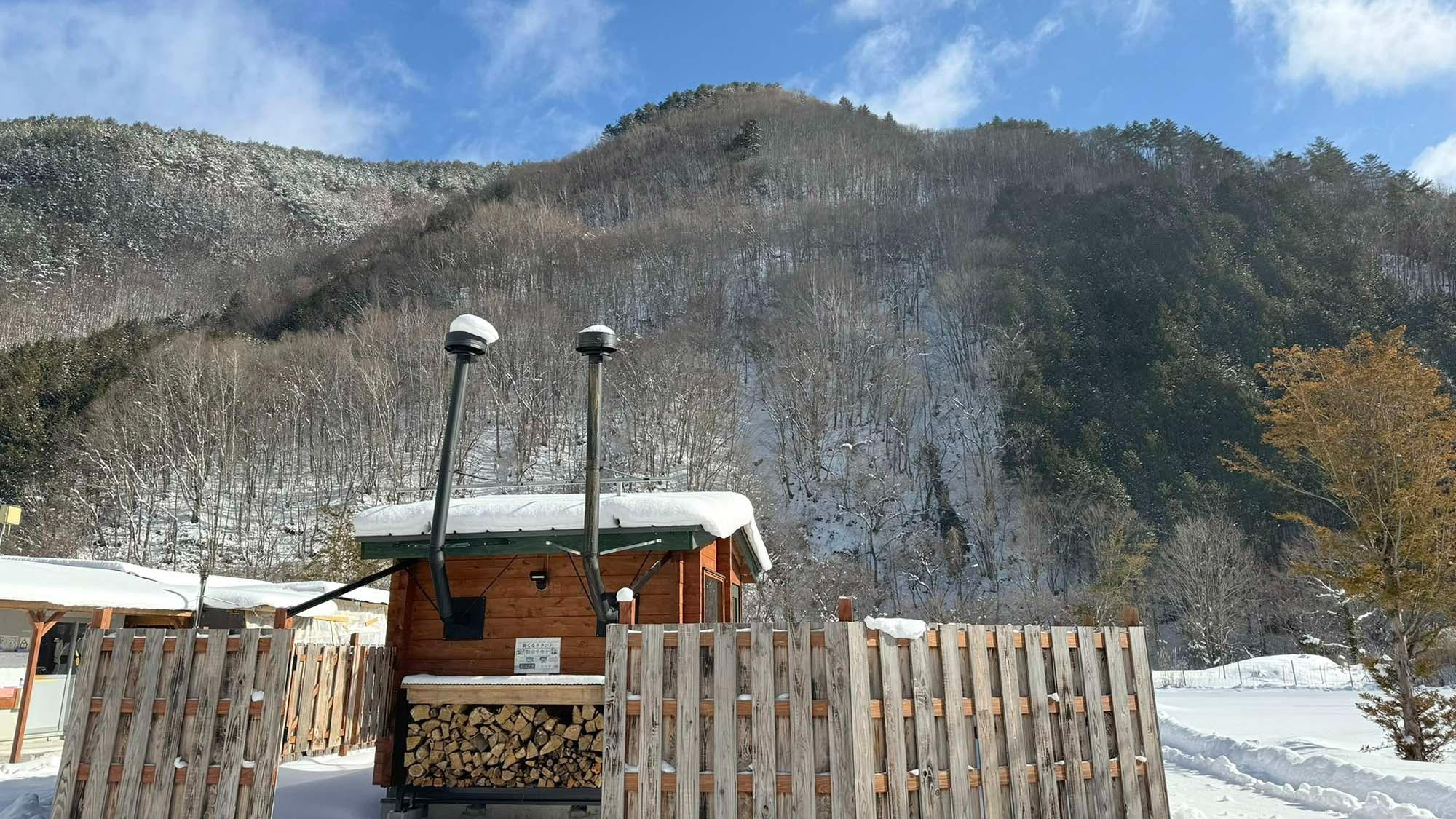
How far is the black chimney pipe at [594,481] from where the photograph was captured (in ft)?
20.1

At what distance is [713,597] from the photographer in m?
7.81

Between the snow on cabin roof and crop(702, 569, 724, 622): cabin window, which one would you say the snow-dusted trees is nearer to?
crop(702, 569, 724, 622): cabin window

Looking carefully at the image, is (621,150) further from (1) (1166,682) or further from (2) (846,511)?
(1) (1166,682)

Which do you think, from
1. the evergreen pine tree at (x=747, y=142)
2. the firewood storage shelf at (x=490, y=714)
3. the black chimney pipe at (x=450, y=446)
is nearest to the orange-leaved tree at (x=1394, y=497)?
the firewood storage shelf at (x=490, y=714)

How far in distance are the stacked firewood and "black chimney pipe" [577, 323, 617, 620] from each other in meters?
0.82

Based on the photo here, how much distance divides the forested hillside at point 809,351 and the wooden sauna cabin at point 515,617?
17124 millimetres

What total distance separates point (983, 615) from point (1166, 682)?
645 centimetres

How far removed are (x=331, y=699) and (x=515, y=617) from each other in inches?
179

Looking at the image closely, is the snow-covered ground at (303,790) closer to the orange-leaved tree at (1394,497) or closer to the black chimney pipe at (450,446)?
the black chimney pipe at (450,446)

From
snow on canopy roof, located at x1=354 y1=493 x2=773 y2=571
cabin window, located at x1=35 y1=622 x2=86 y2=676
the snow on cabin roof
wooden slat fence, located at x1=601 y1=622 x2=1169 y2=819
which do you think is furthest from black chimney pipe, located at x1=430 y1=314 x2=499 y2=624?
cabin window, located at x1=35 y1=622 x2=86 y2=676

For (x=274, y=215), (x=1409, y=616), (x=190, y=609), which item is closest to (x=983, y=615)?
(x=1409, y=616)

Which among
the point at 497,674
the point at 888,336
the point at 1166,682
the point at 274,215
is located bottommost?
the point at 1166,682

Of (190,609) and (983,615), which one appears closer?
(190,609)

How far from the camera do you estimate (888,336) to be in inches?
1731
